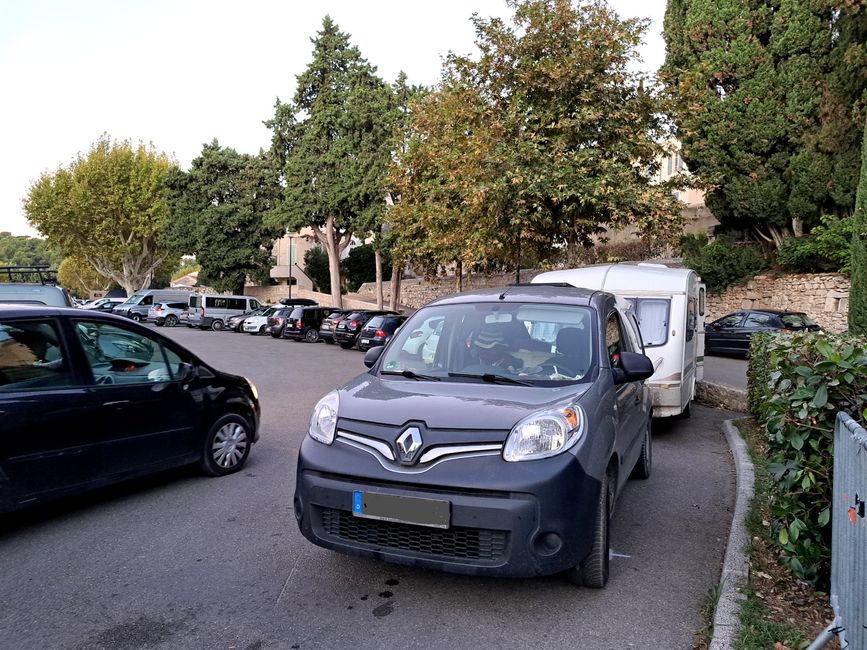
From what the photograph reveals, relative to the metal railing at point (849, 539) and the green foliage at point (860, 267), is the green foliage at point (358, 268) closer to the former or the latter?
the green foliage at point (860, 267)

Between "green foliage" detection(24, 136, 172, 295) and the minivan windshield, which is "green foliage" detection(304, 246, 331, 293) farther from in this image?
the minivan windshield

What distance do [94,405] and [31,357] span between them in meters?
0.54

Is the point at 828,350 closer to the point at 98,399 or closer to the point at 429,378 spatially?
the point at 429,378

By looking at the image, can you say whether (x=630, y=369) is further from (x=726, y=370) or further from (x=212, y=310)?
(x=212, y=310)

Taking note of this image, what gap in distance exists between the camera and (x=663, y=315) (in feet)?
29.9

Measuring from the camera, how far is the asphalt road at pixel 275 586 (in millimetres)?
3193

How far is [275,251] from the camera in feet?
238

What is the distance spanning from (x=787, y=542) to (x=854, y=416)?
0.73 meters

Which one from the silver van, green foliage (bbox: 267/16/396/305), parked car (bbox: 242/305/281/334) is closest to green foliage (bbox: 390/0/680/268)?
green foliage (bbox: 267/16/396/305)

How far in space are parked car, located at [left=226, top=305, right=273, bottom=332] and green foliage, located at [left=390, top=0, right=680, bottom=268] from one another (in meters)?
20.2

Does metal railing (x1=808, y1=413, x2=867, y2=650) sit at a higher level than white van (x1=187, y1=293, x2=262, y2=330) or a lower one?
higher

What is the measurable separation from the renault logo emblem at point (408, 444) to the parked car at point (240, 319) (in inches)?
1240

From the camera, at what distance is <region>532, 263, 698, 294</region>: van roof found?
30.3 feet

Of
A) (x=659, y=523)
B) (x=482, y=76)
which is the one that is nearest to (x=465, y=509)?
(x=659, y=523)
